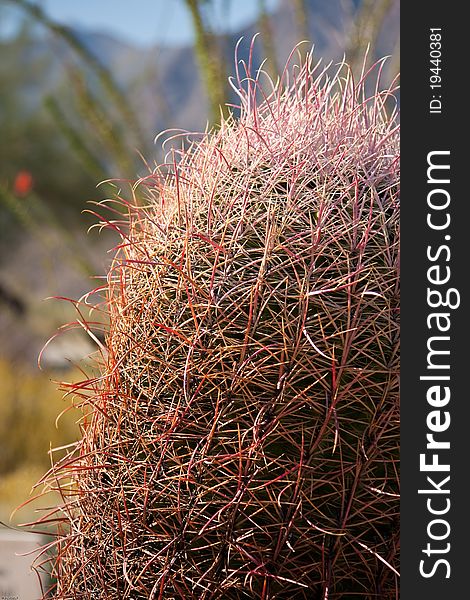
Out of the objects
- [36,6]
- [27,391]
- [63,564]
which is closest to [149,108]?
[27,391]

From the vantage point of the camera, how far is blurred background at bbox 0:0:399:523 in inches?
125

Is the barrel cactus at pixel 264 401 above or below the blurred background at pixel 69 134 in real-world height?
below

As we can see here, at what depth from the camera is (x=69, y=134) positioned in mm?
3213

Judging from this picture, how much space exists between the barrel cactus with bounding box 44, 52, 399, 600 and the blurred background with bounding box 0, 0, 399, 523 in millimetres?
345

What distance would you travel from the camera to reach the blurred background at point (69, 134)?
3.17 meters

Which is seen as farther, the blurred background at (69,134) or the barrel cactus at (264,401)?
the blurred background at (69,134)

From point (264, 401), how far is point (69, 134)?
2.42m

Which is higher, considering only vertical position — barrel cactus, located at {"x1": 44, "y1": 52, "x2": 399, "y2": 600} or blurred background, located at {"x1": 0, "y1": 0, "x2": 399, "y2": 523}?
blurred background, located at {"x1": 0, "y1": 0, "x2": 399, "y2": 523}

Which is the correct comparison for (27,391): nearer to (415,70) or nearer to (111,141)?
(111,141)

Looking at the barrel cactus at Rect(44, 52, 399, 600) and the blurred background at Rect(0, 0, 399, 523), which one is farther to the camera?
the blurred background at Rect(0, 0, 399, 523)

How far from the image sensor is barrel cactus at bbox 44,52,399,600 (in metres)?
1.02

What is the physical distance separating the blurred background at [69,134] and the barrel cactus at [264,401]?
0.34 meters

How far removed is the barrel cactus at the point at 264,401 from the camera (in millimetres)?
1020

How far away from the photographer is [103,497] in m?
1.16
